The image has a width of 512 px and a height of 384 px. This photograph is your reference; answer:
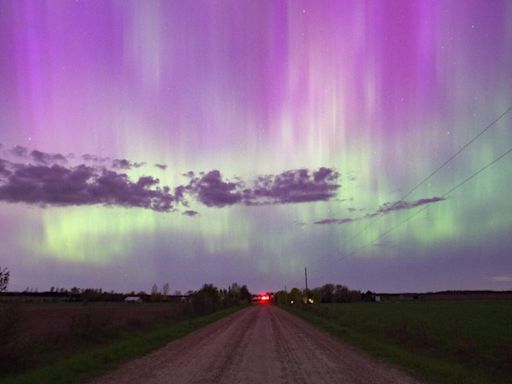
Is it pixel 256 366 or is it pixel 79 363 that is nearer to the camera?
pixel 256 366

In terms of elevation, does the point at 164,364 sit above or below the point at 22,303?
below

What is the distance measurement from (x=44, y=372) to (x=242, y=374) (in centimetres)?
615

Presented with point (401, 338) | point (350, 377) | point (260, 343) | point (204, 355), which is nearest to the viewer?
point (350, 377)

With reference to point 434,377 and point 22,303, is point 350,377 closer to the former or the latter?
point 434,377

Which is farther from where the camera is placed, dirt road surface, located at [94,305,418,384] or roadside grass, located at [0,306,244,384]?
roadside grass, located at [0,306,244,384]

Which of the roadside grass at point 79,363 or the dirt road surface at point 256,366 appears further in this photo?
the roadside grass at point 79,363

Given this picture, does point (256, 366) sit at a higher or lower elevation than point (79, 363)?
lower

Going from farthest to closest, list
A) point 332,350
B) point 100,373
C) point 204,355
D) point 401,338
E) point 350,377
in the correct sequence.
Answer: point 401,338 < point 332,350 < point 204,355 < point 100,373 < point 350,377

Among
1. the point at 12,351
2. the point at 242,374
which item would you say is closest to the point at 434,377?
the point at 242,374

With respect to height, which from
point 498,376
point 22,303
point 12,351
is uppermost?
point 22,303

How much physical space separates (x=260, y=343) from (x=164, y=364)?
27.8 ft

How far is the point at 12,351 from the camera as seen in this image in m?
16.7

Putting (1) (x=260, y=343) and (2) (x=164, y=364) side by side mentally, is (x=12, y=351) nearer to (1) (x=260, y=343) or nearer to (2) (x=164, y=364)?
(2) (x=164, y=364)

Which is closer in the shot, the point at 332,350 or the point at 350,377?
the point at 350,377
